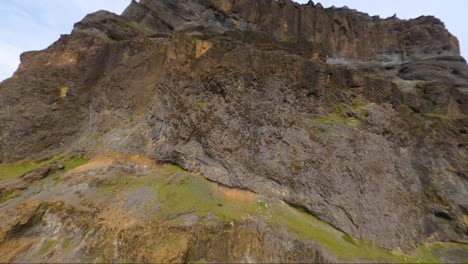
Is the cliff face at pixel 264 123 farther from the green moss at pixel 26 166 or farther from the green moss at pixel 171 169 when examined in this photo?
the green moss at pixel 26 166

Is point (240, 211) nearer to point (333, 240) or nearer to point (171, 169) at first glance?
point (333, 240)

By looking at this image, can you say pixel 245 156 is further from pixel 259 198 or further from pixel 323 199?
pixel 323 199

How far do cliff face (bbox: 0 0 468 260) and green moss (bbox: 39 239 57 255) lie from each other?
6.74 metres

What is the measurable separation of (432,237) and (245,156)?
11714 millimetres

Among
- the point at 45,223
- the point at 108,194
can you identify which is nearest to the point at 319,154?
the point at 108,194

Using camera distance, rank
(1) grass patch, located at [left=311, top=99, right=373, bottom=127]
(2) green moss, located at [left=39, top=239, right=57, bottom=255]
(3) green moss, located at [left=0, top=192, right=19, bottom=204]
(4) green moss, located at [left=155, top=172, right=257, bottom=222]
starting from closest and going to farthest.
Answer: (2) green moss, located at [left=39, top=239, right=57, bottom=255] → (4) green moss, located at [left=155, top=172, right=257, bottom=222] → (3) green moss, located at [left=0, top=192, right=19, bottom=204] → (1) grass patch, located at [left=311, top=99, right=373, bottom=127]

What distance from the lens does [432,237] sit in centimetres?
1953

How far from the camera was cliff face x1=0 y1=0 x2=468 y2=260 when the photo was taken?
19.1 metres

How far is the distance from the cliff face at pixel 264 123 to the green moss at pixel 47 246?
6.74 meters

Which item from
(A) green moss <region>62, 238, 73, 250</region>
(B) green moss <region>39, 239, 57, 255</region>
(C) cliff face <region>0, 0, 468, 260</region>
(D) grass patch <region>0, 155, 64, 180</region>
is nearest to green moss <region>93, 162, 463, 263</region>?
(C) cliff face <region>0, 0, 468, 260</region>

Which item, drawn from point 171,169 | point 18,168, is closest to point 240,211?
point 171,169

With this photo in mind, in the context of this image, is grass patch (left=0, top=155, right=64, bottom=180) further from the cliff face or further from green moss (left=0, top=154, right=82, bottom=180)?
the cliff face

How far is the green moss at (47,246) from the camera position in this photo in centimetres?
1383

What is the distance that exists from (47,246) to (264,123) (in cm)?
1297
